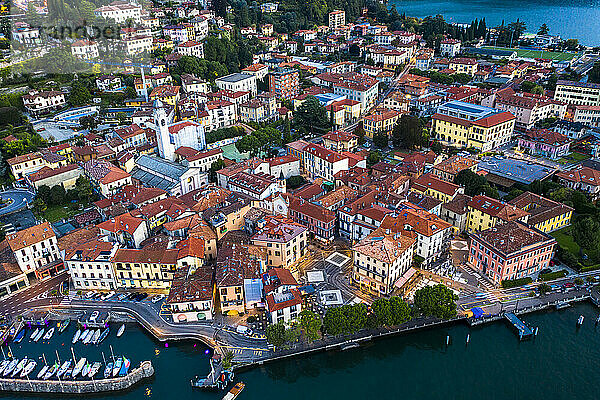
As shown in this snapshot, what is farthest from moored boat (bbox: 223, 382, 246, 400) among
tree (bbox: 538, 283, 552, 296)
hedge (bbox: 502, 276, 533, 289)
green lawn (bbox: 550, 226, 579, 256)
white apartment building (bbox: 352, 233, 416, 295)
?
green lawn (bbox: 550, 226, 579, 256)

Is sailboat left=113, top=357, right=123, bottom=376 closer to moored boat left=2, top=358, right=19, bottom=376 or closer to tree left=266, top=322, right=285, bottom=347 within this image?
moored boat left=2, top=358, right=19, bottom=376

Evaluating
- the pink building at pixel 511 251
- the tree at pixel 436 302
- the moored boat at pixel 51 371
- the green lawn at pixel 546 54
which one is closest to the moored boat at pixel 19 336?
the moored boat at pixel 51 371

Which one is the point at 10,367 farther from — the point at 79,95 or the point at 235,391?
the point at 79,95

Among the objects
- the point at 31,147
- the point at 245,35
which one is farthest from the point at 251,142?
the point at 245,35

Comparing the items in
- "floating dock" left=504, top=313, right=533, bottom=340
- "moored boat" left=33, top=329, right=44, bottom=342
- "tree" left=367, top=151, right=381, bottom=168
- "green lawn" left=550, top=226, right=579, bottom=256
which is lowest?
"moored boat" left=33, top=329, right=44, bottom=342

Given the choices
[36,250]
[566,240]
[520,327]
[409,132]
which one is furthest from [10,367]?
[409,132]
